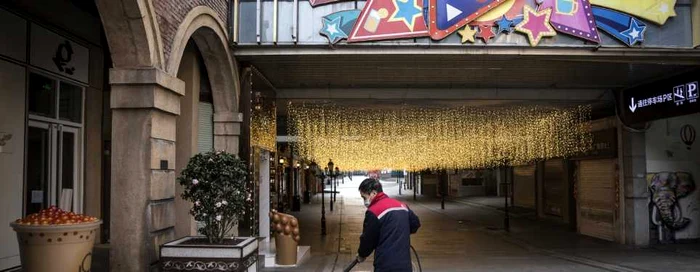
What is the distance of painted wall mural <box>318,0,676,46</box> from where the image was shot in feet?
35.9

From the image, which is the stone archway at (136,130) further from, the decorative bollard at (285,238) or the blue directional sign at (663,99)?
the blue directional sign at (663,99)

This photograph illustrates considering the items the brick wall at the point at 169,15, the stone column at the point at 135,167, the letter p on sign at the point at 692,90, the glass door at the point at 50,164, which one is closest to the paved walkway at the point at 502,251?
the letter p on sign at the point at 692,90

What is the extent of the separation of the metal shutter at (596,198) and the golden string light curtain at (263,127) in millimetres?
10110

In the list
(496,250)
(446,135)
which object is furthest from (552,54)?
(446,135)

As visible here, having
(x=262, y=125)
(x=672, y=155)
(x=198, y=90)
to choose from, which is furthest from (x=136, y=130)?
(x=672, y=155)

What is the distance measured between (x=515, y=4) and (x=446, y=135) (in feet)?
40.9

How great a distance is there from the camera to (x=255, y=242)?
26.2ft

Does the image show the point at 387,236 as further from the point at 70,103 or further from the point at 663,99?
the point at 663,99

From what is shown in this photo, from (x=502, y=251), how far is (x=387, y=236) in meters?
10.9

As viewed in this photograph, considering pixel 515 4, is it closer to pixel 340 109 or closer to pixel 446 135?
pixel 340 109

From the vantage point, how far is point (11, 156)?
8711 millimetres

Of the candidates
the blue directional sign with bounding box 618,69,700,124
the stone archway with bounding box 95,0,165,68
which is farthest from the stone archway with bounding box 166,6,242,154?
the blue directional sign with bounding box 618,69,700,124

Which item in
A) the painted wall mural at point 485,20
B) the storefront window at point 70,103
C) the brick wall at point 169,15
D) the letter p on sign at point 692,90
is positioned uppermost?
the painted wall mural at point 485,20

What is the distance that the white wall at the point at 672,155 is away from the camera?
54.6ft
